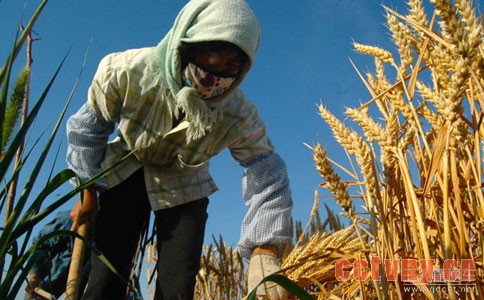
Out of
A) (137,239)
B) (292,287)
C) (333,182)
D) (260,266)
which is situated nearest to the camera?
(292,287)

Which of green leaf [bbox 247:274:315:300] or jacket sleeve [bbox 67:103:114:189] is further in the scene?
jacket sleeve [bbox 67:103:114:189]

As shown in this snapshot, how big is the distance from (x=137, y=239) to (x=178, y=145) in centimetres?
46

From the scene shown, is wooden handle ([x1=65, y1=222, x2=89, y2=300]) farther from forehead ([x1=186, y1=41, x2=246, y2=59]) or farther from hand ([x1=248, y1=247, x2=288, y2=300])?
forehead ([x1=186, y1=41, x2=246, y2=59])

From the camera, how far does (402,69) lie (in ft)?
4.33

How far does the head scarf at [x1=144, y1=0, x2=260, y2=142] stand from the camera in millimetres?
1541

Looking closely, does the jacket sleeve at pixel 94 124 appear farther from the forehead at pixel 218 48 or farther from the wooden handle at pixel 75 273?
the wooden handle at pixel 75 273

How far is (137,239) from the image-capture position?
1926 millimetres

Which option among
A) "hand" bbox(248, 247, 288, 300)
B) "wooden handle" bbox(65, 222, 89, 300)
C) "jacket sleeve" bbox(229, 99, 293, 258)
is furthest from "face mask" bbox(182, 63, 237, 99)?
"wooden handle" bbox(65, 222, 89, 300)

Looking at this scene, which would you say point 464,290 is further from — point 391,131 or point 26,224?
point 26,224

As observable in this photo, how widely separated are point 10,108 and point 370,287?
0.98m

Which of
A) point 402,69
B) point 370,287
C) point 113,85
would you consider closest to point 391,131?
point 402,69

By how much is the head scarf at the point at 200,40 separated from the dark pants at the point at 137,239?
0.32 metres

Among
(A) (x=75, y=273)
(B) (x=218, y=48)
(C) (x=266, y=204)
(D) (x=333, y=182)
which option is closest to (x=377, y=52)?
(B) (x=218, y=48)

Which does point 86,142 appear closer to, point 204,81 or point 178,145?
point 178,145
